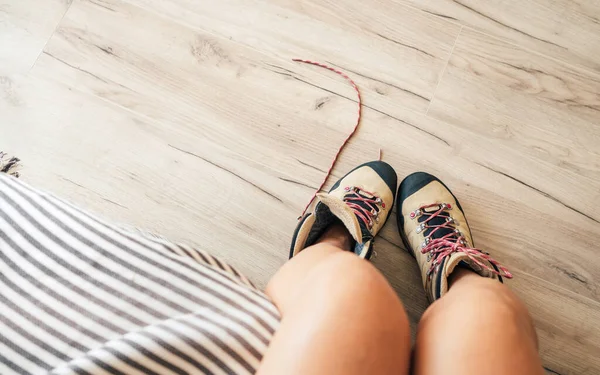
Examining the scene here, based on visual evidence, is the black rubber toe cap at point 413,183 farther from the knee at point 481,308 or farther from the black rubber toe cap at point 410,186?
the knee at point 481,308

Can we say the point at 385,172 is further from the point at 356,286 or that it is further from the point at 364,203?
the point at 356,286

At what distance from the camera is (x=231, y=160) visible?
3.26ft

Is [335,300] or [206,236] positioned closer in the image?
[335,300]

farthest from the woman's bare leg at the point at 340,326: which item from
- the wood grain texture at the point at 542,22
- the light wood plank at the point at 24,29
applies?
the light wood plank at the point at 24,29

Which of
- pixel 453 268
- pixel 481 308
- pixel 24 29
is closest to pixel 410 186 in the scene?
pixel 453 268

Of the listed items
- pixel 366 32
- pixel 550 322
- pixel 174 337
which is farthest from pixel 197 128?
pixel 550 322

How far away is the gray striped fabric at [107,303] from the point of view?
500mm

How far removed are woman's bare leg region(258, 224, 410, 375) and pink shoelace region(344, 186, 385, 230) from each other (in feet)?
0.89

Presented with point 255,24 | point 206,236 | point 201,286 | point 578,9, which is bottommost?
point 206,236

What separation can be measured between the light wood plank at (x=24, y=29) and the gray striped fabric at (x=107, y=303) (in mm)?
615

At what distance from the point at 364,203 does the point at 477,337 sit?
15.8 inches

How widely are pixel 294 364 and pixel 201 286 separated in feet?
0.51

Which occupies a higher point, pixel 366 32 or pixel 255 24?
pixel 366 32

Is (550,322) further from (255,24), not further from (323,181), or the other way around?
(255,24)
